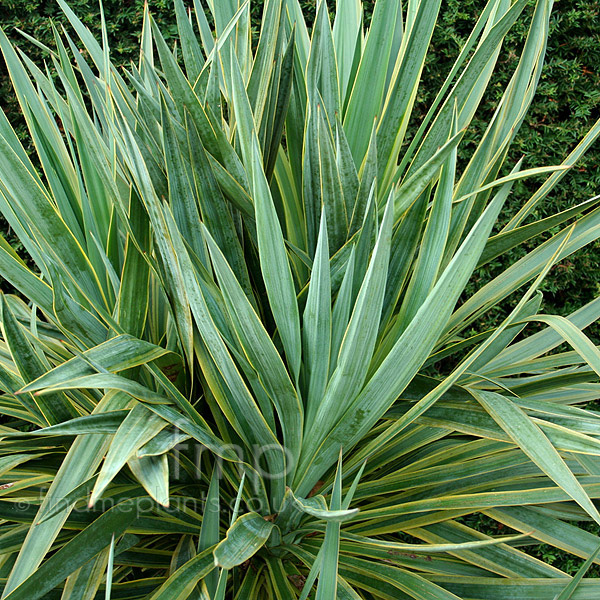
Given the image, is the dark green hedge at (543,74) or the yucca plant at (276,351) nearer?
the yucca plant at (276,351)

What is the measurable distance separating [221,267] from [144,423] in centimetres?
18

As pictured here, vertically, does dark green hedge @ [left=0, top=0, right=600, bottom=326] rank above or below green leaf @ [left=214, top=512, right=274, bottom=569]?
above

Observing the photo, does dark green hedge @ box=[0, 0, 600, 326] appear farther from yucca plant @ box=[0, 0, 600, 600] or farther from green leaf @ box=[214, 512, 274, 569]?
green leaf @ box=[214, 512, 274, 569]

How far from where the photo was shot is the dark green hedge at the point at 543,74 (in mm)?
1695

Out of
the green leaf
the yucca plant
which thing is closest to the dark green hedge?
the yucca plant

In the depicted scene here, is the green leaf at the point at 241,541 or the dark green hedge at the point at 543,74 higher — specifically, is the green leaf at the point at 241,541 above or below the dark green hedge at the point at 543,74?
below

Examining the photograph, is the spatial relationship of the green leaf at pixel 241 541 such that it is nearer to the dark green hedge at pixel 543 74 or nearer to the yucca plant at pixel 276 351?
the yucca plant at pixel 276 351

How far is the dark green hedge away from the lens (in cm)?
170

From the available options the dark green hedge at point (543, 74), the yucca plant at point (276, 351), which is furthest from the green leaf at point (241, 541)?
the dark green hedge at point (543, 74)

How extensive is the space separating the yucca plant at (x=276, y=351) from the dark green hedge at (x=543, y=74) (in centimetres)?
82

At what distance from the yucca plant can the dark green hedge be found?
2.68 feet

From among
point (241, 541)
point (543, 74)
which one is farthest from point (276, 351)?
point (543, 74)

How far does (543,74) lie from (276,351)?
5.06 ft

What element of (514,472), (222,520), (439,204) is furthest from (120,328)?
(514,472)
